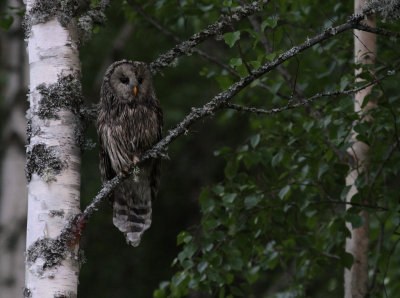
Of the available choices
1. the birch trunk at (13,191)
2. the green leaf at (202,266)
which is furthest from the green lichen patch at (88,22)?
the birch trunk at (13,191)

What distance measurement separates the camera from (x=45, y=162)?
2709 mm

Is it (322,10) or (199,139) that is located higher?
(199,139)

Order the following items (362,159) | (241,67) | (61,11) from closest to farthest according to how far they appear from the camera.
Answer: (241,67), (61,11), (362,159)

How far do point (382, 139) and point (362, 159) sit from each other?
0.22m

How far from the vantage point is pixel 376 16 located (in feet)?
11.7

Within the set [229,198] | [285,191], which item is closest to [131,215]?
[229,198]

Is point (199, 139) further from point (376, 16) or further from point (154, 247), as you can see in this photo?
point (376, 16)

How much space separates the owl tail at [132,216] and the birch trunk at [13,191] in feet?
9.29

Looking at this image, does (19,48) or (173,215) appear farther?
(173,215)

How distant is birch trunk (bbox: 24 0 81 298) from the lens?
2.60 metres

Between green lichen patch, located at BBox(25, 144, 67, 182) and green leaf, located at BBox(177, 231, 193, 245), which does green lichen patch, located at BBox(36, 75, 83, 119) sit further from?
green leaf, located at BBox(177, 231, 193, 245)

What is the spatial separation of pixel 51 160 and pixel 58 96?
267 millimetres

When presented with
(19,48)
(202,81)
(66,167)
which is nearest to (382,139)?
(66,167)

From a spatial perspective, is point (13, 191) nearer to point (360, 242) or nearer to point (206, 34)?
point (360, 242)
